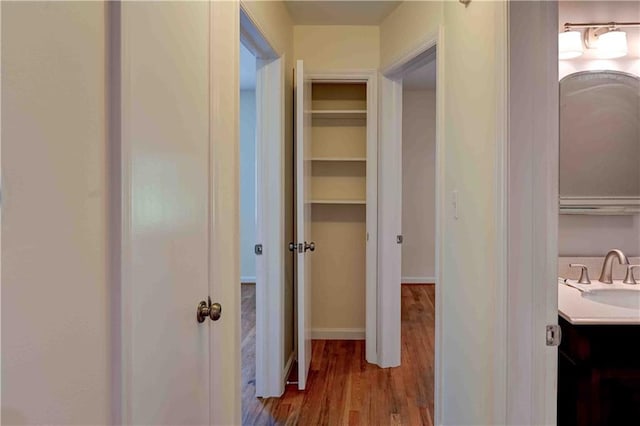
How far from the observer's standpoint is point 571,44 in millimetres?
2002

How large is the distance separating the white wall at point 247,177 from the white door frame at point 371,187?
2.57 metres

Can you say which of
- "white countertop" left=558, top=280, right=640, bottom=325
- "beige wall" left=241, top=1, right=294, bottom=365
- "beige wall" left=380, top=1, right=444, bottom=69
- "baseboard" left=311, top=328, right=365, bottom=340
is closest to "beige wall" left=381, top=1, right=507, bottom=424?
"beige wall" left=380, top=1, right=444, bottom=69

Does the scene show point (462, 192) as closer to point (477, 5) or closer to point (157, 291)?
point (477, 5)

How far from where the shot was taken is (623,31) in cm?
198

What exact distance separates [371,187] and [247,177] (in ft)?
9.59

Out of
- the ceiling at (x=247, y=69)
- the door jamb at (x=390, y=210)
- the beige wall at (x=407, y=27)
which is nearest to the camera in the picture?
the beige wall at (x=407, y=27)

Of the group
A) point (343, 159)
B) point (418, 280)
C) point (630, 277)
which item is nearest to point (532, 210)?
point (630, 277)

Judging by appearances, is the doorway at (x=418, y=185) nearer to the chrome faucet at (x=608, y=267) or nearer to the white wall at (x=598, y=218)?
the white wall at (x=598, y=218)

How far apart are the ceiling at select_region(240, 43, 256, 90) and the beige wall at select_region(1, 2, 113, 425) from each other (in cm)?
310

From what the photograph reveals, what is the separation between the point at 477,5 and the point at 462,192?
2.53 ft

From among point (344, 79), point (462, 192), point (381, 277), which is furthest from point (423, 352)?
point (344, 79)

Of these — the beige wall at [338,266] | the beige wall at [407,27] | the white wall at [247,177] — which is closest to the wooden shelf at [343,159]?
the beige wall at [338,266]

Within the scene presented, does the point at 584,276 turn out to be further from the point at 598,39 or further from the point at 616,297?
the point at 598,39

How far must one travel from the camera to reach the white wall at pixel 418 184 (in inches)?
210
